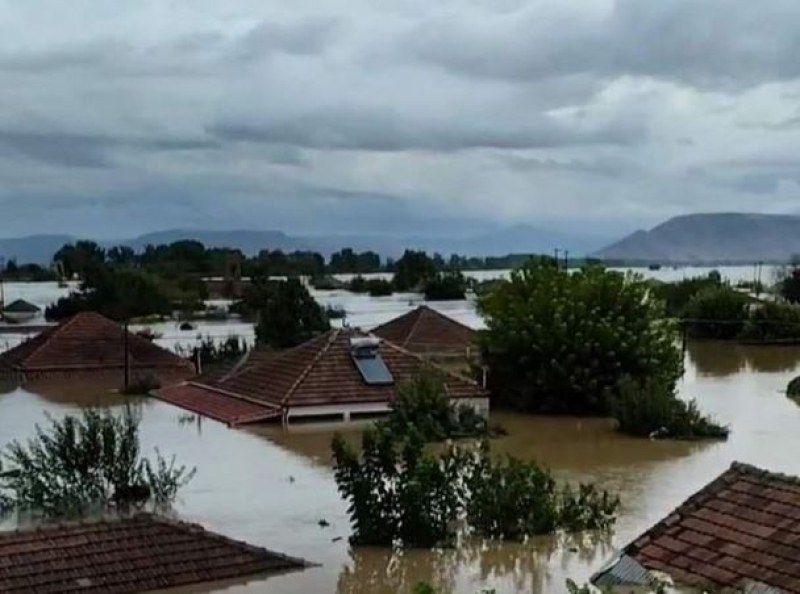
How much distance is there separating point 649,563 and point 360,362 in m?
18.4

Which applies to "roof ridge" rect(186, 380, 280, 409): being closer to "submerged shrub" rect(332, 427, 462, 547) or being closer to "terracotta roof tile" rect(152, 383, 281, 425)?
"terracotta roof tile" rect(152, 383, 281, 425)

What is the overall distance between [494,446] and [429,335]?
1494 centimetres

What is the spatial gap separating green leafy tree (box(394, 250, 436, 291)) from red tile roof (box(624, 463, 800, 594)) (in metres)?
73.7

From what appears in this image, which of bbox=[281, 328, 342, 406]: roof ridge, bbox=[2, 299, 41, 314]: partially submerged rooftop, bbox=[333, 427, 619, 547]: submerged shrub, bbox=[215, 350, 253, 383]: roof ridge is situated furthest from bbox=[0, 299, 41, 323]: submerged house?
bbox=[333, 427, 619, 547]: submerged shrub

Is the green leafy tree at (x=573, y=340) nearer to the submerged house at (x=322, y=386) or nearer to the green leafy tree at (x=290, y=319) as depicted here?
the submerged house at (x=322, y=386)

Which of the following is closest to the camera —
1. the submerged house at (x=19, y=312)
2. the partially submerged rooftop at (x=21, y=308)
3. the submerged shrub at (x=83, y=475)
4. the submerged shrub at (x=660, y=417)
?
the submerged shrub at (x=83, y=475)

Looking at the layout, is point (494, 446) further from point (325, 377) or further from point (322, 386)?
point (325, 377)

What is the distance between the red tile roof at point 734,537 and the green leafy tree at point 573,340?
16039 millimetres

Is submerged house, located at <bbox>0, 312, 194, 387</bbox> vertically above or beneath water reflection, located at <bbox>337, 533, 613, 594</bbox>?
above

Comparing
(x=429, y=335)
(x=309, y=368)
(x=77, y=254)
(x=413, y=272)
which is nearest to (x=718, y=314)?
(x=429, y=335)

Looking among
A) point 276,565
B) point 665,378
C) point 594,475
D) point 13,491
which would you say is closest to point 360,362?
point 665,378

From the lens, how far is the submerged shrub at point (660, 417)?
83.1 ft

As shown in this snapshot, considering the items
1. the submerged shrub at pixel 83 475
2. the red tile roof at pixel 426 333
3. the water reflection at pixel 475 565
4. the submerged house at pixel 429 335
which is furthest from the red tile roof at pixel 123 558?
the red tile roof at pixel 426 333

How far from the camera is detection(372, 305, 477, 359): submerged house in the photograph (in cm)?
3875
